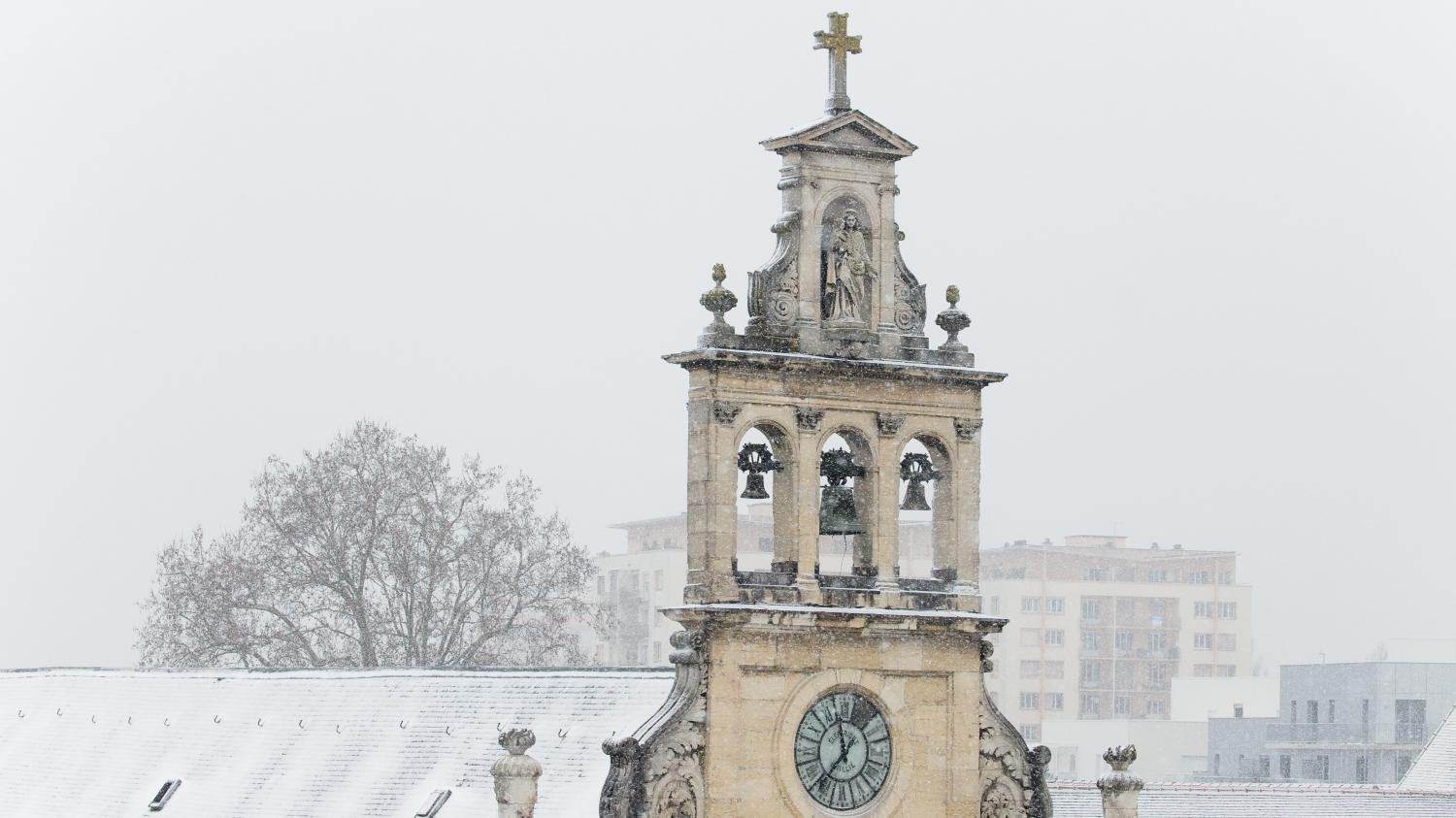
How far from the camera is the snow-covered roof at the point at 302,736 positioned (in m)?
42.1

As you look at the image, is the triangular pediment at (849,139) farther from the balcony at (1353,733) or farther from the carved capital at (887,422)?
the balcony at (1353,733)

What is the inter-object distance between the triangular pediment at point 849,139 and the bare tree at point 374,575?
137 feet

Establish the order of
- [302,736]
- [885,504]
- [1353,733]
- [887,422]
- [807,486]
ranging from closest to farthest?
1. [807,486]
2. [885,504]
3. [887,422]
4. [302,736]
5. [1353,733]

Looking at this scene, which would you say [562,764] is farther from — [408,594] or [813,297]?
[408,594]

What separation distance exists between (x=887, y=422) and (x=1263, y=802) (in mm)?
22827

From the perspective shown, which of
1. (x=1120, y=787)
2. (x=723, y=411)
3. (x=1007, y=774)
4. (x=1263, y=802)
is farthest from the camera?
(x=1263, y=802)

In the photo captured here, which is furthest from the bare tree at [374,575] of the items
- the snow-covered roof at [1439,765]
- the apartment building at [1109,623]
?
the apartment building at [1109,623]

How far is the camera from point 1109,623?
147500 mm

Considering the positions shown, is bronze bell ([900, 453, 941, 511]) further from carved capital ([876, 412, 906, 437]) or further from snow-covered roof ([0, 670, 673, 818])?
snow-covered roof ([0, 670, 673, 818])

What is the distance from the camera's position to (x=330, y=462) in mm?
82750

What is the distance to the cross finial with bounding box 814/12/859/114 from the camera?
39.3 metres

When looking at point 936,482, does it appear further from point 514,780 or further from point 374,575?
point 374,575

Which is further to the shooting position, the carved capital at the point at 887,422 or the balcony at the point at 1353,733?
the balcony at the point at 1353,733

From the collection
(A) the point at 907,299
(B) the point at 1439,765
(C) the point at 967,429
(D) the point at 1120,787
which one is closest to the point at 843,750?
(D) the point at 1120,787
